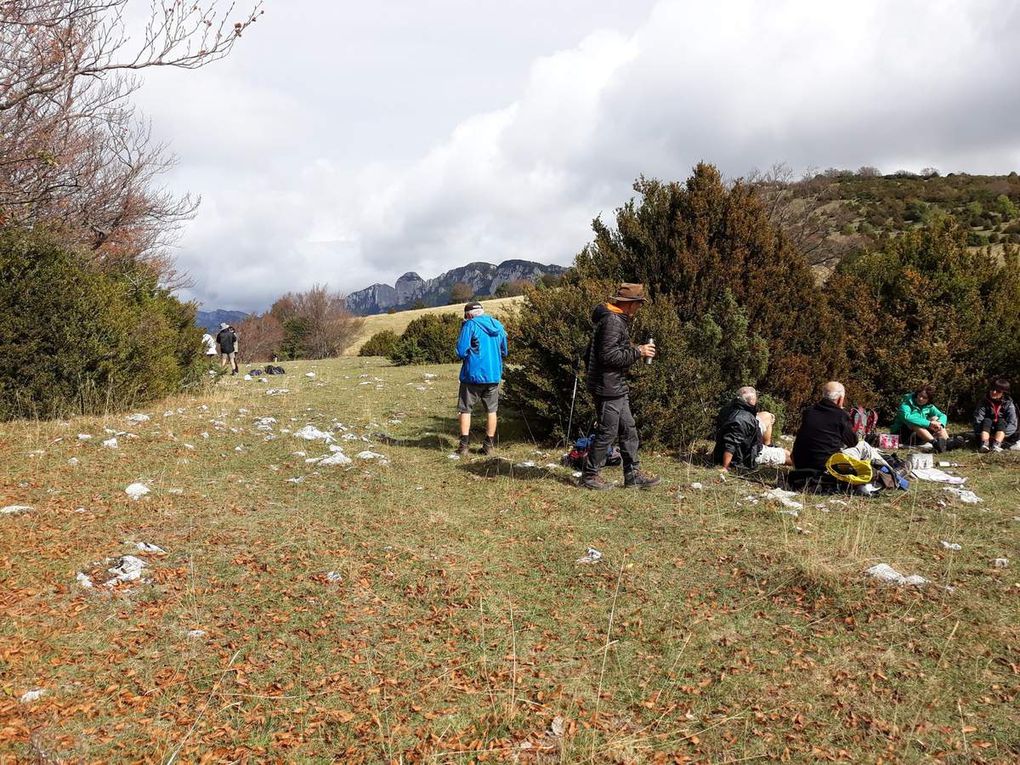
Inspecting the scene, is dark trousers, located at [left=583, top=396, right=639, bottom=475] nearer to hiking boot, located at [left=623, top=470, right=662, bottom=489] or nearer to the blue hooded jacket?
hiking boot, located at [left=623, top=470, right=662, bottom=489]

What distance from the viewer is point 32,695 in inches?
111

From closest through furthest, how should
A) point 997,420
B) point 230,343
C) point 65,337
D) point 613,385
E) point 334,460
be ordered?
point 613,385 < point 334,460 < point 65,337 < point 997,420 < point 230,343

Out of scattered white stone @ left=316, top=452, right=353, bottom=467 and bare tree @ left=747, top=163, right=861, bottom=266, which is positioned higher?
bare tree @ left=747, top=163, right=861, bottom=266

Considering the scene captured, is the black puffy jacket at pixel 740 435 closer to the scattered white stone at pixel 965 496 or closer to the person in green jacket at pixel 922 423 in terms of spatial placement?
the scattered white stone at pixel 965 496

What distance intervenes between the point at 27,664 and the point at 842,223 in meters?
46.9

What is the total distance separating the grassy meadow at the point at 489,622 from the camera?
2.76 metres

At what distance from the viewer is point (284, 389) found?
14266 mm

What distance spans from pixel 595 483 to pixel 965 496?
3712mm

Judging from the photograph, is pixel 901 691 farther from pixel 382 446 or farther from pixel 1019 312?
pixel 1019 312

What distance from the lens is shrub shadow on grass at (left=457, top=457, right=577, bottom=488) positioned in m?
7.02

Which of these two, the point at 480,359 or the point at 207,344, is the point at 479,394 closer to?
the point at 480,359

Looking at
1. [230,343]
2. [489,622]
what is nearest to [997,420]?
[489,622]

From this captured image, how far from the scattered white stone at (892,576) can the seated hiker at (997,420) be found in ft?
19.8

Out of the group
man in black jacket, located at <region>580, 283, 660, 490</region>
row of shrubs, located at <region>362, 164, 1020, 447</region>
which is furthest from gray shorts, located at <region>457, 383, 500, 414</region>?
man in black jacket, located at <region>580, 283, 660, 490</region>
